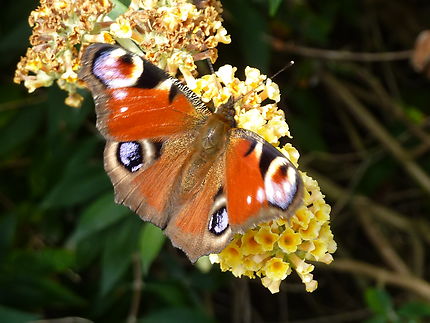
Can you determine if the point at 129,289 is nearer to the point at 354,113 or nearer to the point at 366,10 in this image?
the point at 354,113

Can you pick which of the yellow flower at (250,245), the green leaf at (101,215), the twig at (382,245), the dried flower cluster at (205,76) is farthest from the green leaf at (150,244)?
the twig at (382,245)

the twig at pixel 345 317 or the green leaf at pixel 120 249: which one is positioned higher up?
the green leaf at pixel 120 249

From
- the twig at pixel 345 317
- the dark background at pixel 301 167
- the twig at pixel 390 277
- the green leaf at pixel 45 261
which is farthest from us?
the twig at pixel 345 317

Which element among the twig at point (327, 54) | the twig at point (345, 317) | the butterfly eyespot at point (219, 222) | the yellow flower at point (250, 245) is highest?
the butterfly eyespot at point (219, 222)

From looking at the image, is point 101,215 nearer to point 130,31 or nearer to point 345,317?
point 130,31

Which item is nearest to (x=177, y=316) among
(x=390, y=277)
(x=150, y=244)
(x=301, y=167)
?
(x=150, y=244)

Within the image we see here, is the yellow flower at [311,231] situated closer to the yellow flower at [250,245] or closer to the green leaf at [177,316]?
the yellow flower at [250,245]

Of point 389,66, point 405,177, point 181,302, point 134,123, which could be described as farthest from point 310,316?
point 134,123
